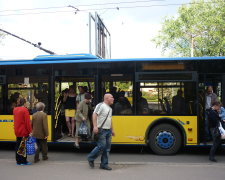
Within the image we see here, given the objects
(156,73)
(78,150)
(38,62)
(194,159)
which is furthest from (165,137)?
(38,62)

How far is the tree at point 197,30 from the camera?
25594 mm

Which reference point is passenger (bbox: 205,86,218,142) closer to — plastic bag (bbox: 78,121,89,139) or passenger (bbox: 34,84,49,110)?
plastic bag (bbox: 78,121,89,139)

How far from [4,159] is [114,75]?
374cm

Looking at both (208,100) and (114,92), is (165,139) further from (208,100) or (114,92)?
(114,92)

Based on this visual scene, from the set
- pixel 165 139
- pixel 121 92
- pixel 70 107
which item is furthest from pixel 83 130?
pixel 165 139

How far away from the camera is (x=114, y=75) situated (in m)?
8.34

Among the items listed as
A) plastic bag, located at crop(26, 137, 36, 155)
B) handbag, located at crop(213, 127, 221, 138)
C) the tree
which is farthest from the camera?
the tree

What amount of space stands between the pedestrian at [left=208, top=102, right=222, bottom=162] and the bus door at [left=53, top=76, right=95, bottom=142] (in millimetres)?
3340

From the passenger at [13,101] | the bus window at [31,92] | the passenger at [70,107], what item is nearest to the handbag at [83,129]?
the passenger at [70,107]

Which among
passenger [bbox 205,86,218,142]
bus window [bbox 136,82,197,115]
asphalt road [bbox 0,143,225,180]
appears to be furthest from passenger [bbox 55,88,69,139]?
passenger [bbox 205,86,218,142]

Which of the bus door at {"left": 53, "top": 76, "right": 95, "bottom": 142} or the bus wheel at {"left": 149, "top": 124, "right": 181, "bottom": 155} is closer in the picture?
the bus wheel at {"left": 149, "top": 124, "right": 181, "bottom": 155}

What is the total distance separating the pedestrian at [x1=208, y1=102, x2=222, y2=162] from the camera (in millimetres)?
7359

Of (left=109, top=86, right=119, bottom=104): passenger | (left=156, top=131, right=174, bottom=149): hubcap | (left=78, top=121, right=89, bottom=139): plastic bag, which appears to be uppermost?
(left=109, top=86, right=119, bottom=104): passenger

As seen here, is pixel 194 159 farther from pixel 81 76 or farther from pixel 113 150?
pixel 81 76
